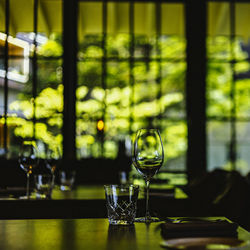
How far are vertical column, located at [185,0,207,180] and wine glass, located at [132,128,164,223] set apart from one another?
489 cm

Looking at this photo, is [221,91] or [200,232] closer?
[200,232]

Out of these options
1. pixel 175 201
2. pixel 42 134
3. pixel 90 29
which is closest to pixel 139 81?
pixel 90 29

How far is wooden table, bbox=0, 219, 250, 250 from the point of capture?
0.87m

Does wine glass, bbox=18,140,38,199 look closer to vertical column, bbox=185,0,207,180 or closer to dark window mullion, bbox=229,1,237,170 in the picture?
vertical column, bbox=185,0,207,180

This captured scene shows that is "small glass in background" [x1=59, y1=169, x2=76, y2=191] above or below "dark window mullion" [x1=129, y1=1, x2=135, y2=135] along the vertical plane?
below

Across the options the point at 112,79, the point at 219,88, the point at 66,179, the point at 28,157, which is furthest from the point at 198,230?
the point at 219,88

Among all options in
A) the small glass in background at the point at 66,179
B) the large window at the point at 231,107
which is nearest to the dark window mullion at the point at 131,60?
the large window at the point at 231,107

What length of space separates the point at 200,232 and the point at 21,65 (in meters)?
5.98

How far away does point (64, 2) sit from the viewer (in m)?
6.05

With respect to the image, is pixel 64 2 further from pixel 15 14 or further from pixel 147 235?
pixel 147 235

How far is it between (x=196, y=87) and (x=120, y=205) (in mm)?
5044

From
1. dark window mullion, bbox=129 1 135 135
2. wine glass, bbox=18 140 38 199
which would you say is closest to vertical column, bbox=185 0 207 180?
dark window mullion, bbox=129 1 135 135

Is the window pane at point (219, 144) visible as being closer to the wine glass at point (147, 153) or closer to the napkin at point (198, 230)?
the wine glass at point (147, 153)

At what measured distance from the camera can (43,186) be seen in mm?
1892
